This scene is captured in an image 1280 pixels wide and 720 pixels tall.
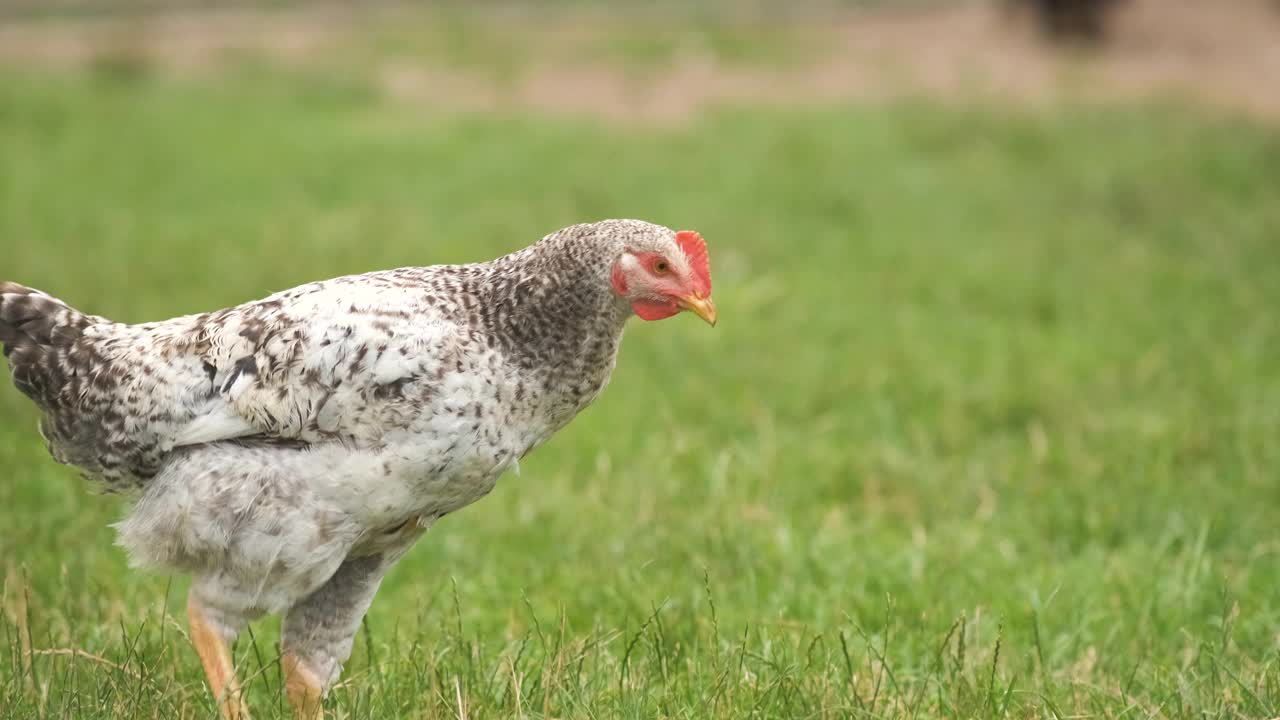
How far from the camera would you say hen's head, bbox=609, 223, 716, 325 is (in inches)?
121

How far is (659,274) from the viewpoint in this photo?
122 inches

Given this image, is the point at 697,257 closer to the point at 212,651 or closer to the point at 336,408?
the point at 336,408

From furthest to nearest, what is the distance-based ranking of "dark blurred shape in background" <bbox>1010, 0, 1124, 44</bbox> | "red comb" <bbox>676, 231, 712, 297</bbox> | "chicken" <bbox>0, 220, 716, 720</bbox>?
"dark blurred shape in background" <bbox>1010, 0, 1124, 44</bbox> < "red comb" <bbox>676, 231, 712, 297</bbox> < "chicken" <bbox>0, 220, 716, 720</bbox>

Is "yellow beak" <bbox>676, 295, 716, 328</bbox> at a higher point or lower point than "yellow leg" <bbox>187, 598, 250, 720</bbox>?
higher

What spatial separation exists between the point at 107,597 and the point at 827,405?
11.3 feet

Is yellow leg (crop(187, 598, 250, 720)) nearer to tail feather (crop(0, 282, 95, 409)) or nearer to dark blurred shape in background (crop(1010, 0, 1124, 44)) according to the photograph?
tail feather (crop(0, 282, 95, 409))

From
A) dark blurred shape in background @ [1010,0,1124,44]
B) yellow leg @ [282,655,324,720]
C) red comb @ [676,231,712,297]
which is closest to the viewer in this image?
red comb @ [676,231,712,297]

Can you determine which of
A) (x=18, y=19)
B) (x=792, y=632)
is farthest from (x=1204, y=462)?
(x=18, y=19)

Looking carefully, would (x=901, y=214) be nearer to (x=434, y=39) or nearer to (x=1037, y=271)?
(x=1037, y=271)

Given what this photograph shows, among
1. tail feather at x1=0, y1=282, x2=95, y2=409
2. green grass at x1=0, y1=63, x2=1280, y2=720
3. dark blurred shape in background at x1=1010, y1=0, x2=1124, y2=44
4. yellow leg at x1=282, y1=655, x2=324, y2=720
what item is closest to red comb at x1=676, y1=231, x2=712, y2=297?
green grass at x1=0, y1=63, x2=1280, y2=720

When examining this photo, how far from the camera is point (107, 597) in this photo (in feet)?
12.8

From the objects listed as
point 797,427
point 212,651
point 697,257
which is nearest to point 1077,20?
point 797,427

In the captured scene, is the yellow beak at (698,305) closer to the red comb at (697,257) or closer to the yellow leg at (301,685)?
the red comb at (697,257)

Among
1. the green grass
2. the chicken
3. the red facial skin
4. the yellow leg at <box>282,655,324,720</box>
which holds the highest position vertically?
the red facial skin
